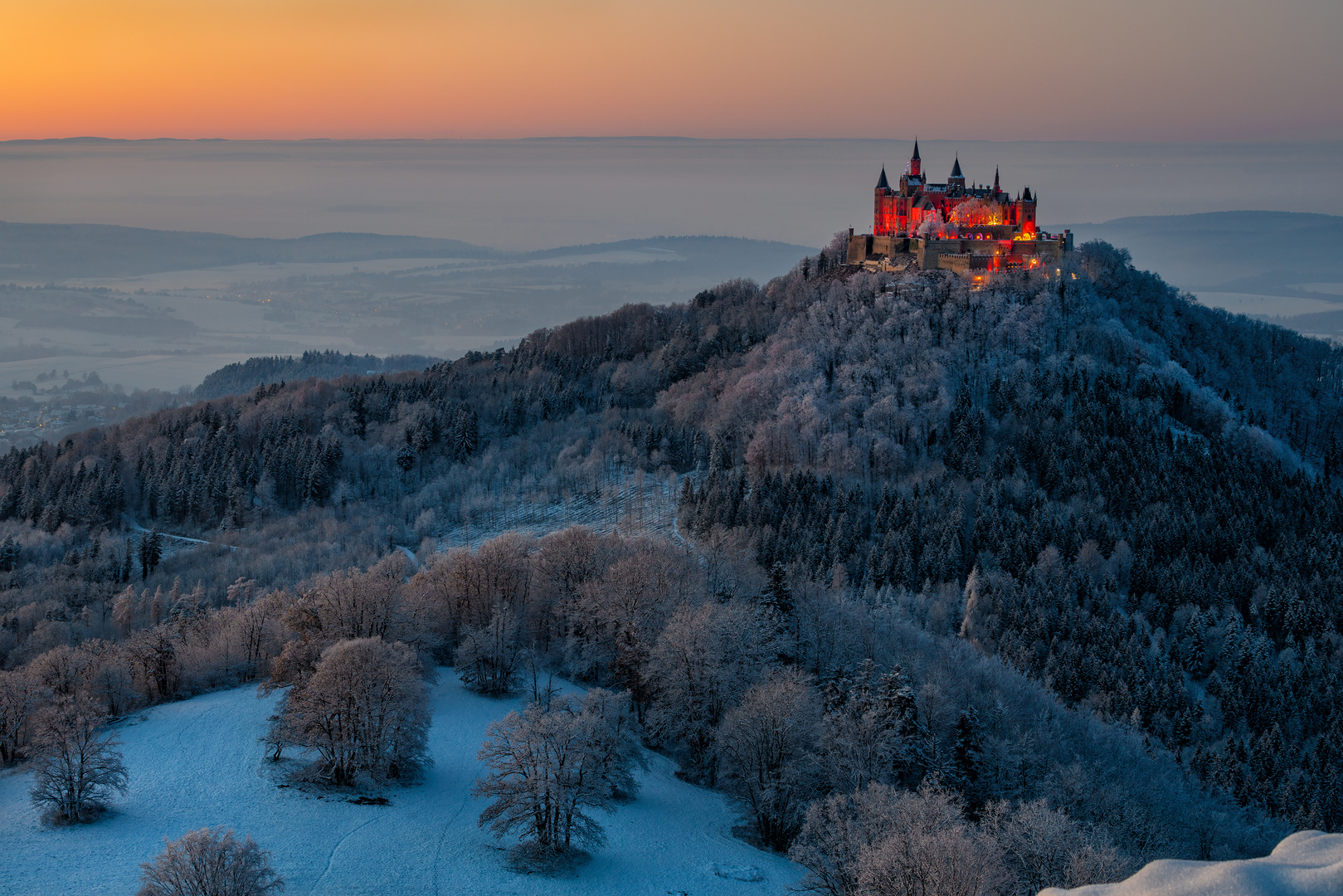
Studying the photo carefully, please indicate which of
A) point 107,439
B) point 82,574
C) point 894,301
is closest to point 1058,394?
point 894,301

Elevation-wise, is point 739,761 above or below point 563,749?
below

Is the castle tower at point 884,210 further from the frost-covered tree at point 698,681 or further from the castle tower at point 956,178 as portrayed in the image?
the frost-covered tree at point 698,681

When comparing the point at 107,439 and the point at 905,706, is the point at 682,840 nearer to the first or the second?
the point at 905,706

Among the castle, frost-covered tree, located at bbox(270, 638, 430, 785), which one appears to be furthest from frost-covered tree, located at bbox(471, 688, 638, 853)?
the castle

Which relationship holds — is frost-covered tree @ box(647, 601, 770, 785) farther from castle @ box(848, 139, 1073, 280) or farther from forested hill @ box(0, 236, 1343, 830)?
castle @ box(848, 139, 1073, 280)

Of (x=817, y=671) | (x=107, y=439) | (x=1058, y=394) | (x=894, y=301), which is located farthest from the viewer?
(x=107, y=439)

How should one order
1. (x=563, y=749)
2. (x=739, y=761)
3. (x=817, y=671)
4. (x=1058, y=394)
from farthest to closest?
(x=1058, y=394) < (x=817, y=671) < (x=739, y=761) < (x=563, y=749)

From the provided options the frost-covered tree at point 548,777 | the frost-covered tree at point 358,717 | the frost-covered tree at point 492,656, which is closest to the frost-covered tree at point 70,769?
the frost-covered tree at point 358,717
